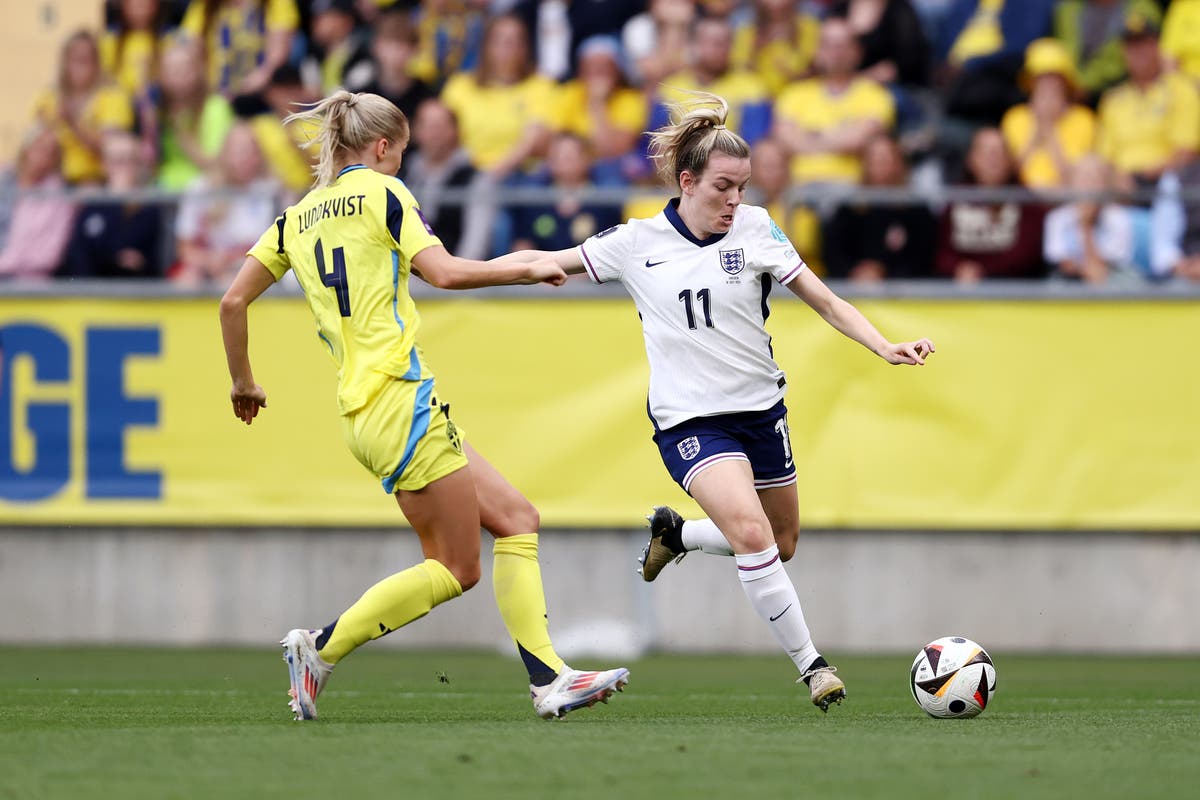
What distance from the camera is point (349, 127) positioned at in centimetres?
664

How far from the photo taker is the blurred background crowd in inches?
445

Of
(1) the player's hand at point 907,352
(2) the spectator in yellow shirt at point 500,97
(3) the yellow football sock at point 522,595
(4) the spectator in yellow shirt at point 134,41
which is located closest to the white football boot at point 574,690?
(3) the yellow football sock at point 522,595

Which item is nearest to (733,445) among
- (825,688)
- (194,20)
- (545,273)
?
(825,688)

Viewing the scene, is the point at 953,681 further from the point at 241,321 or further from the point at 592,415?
the point at 592,415

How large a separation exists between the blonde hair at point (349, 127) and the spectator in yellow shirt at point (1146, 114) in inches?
273

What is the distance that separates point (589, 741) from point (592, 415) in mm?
5557

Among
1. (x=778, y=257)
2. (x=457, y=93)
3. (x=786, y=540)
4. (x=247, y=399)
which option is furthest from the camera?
(x=457, y=93)

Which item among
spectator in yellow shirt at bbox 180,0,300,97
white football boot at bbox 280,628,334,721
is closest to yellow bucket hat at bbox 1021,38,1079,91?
spectator in yellow shirt at bbox 180,0,300,97

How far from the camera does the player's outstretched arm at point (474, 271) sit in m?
6.36

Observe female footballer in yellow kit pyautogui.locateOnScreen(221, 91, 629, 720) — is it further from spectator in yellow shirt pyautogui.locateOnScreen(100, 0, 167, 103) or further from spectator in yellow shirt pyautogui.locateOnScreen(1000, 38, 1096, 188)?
spectator in yellow shirt pyautogui.locateOnScreen(100, 0, 167, 103)

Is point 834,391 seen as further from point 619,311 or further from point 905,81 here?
point 905,81

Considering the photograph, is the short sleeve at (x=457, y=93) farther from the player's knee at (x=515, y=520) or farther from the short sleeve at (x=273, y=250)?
the player's knee at (x=515, y=520)

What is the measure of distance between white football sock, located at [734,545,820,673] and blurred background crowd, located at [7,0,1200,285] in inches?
180

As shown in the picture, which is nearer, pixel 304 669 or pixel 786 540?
pixel 304 669
